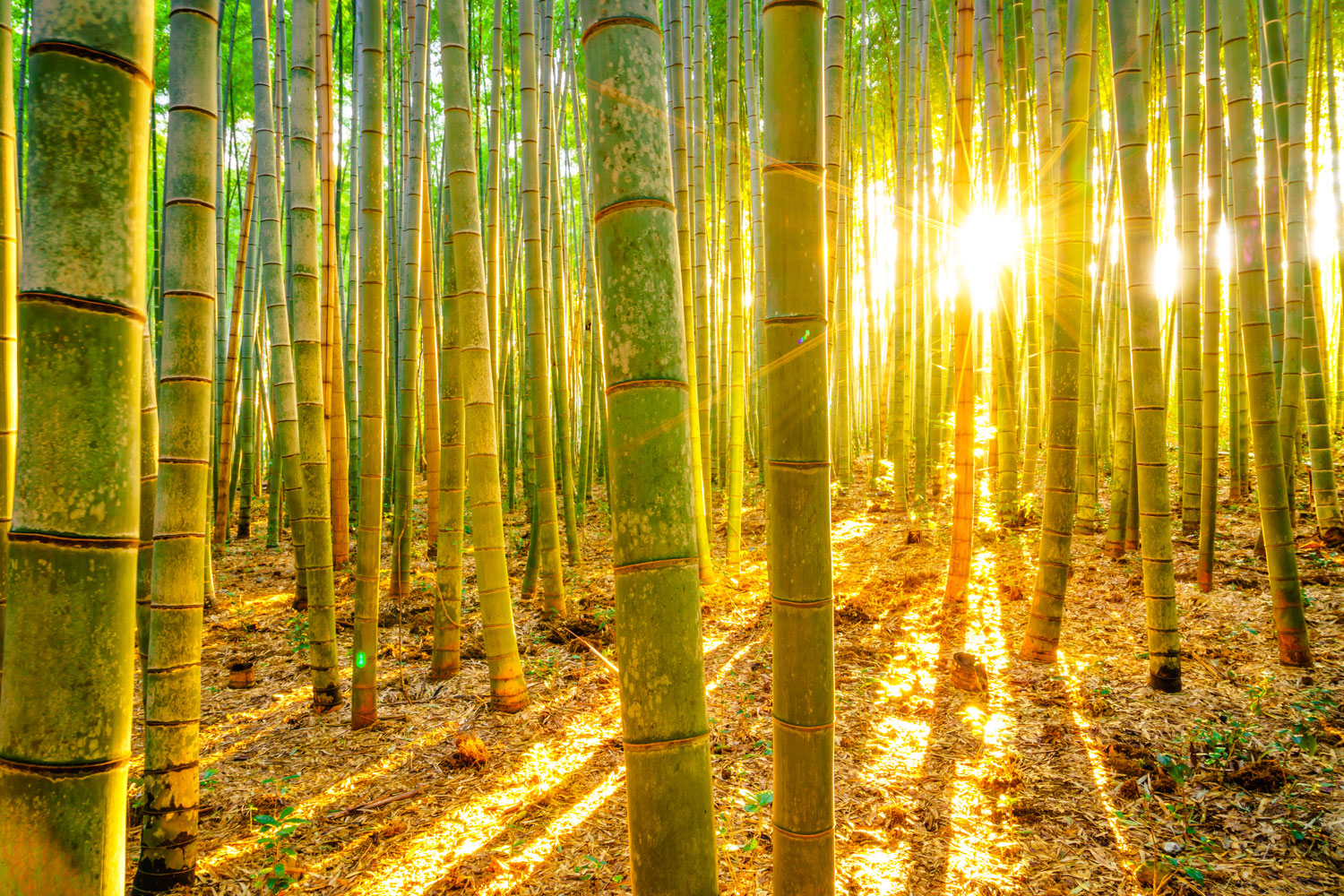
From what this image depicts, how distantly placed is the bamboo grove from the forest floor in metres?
0.23

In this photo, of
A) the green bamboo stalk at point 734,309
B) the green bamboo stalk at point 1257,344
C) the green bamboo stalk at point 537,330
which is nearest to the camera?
the green bamboo stalk at point 1257,344

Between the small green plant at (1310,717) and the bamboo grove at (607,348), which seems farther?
the small green plant at (1310,717)

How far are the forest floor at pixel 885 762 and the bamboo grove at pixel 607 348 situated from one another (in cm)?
23

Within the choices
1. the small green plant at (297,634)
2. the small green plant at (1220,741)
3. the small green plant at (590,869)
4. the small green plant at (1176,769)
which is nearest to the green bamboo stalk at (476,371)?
the small green plant at (590,869)

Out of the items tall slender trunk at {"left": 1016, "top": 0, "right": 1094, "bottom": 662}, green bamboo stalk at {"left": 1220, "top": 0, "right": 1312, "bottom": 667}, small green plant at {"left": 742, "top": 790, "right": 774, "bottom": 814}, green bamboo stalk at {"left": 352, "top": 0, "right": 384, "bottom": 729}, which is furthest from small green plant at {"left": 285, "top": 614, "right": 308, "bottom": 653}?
green bamboo stalk at {"left": 1220, "top": 0, "right": 1312, "bottom": 667}

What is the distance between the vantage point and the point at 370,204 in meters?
2.34

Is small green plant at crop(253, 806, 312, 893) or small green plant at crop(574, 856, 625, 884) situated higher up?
small green plant at crop(253, 806, 312, 893)

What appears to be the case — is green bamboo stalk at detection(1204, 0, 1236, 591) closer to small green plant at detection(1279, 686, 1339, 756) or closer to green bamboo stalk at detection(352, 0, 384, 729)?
small green plant at detection(1279, 686, 1339, 756)

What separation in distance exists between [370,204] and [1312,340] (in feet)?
16.8

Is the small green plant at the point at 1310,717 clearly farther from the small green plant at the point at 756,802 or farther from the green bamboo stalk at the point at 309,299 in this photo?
the green bamboo stalk at the point at 309,299

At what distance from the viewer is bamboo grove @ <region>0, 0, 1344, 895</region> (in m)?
0.65

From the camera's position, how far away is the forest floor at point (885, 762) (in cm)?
175

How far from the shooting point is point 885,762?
229 centimetres

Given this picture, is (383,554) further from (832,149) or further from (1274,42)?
(1274,42)
